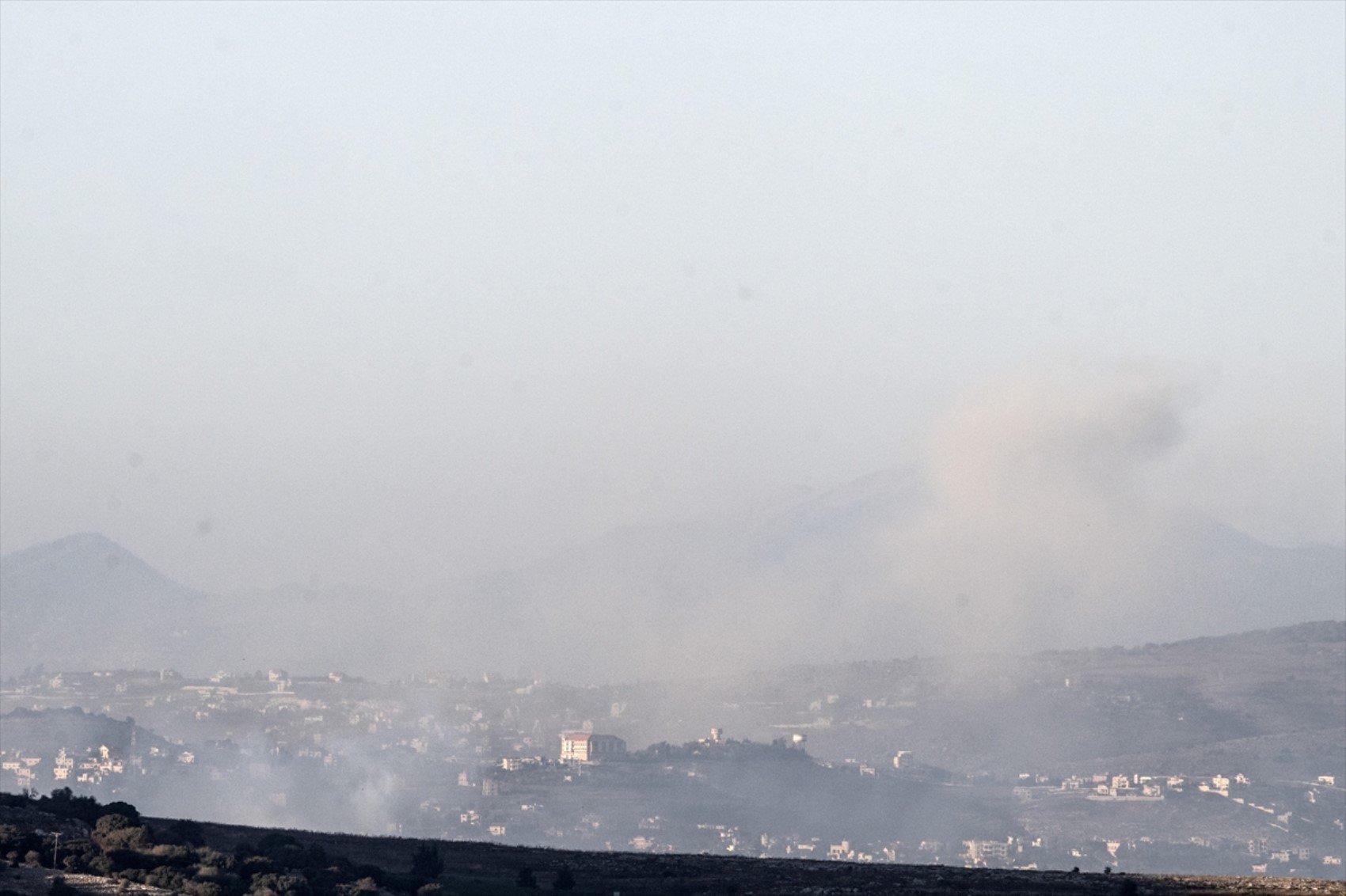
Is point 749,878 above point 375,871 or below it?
above

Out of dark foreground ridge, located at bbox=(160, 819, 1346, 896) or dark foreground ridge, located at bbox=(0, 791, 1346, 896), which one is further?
dark foreground ridge, located at bbox=(160, 819, 1346, 896)

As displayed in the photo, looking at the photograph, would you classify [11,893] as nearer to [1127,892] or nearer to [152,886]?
[152,886]

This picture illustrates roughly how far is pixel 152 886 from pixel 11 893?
407 centimetres

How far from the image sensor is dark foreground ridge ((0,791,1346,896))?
156 ft

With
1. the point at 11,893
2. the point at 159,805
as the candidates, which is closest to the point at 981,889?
the point at 11,893

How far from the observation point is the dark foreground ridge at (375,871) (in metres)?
47.4

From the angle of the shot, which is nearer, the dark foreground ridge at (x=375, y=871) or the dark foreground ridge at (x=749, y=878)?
the dark foreground ridge at (x=375, y=871)

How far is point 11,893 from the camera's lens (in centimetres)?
4241

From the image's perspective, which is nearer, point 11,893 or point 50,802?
point 11,893

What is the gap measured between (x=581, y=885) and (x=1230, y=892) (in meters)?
18.5

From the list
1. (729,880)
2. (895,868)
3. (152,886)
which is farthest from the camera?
(895,868)

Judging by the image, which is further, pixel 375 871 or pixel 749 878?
pixel 749 878

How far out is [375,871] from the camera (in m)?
54.9

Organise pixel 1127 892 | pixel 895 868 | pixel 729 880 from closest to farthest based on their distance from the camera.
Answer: pixel 1127 892 → pixel 729 880 → pixel 895 868
